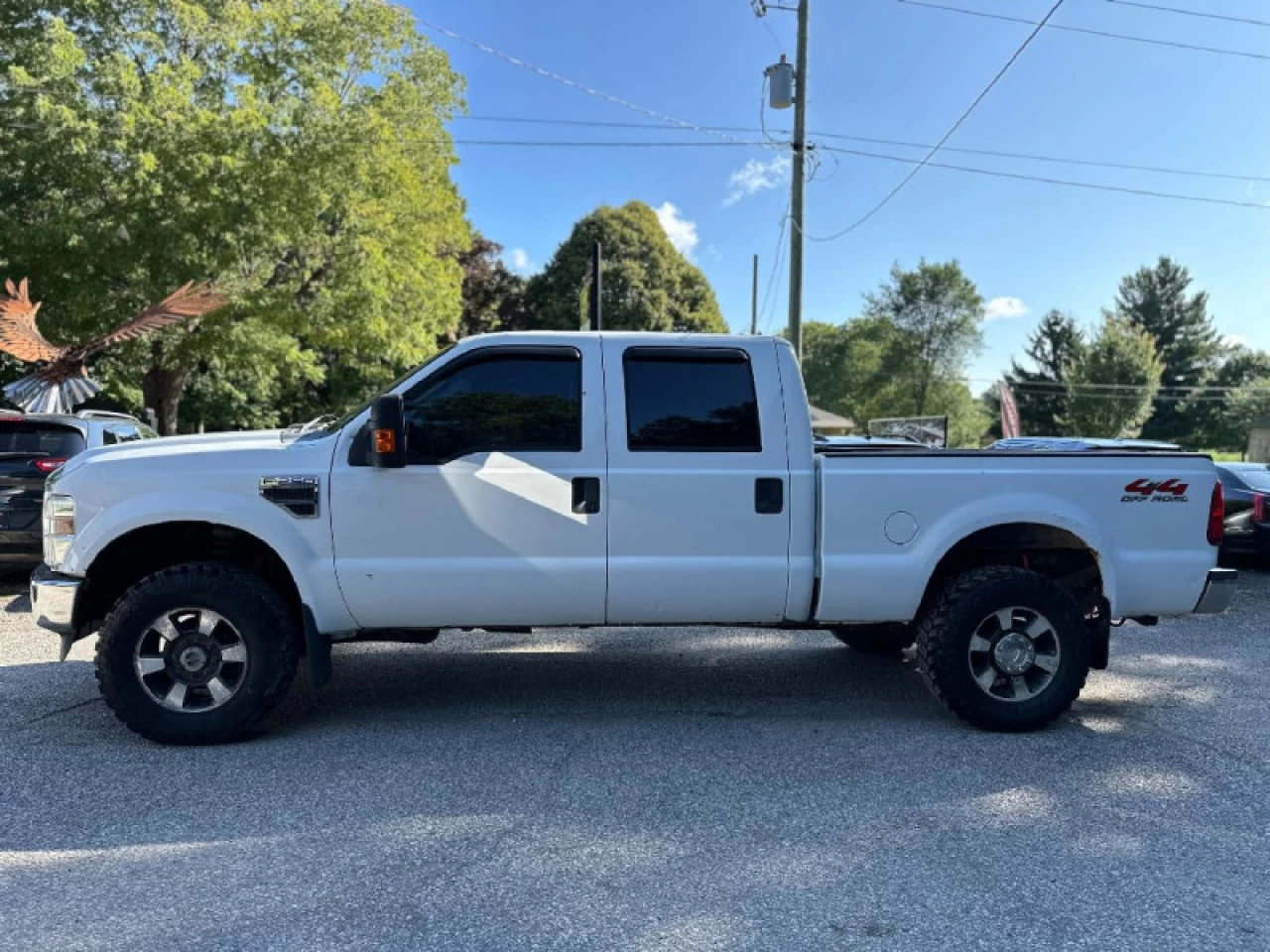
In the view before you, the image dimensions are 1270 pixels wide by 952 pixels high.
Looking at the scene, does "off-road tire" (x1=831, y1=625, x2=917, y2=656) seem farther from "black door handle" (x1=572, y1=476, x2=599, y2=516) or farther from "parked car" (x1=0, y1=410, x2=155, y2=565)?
"parked car" (x1=0, y1=410, x2=155, y2=565)

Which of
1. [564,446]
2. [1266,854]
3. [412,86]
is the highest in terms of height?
[412,86]

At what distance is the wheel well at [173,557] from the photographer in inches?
180

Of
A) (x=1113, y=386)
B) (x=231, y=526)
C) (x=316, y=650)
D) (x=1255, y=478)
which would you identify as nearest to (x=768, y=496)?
(x=316, y=650)

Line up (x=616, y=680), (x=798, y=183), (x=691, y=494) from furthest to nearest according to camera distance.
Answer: (x=798, y=183) → (x=616, y=680) → (x=691, y=494)

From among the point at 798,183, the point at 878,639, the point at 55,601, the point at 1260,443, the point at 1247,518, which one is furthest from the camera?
the point at 1260,443

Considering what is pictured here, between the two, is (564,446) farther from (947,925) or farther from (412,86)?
(412,86)

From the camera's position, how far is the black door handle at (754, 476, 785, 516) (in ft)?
15.1

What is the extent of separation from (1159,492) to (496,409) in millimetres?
3603

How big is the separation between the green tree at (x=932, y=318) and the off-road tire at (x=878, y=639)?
4723 centimetres

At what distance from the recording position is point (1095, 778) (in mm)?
4152

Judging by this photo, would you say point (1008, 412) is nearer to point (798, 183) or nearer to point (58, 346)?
point (798, 183)

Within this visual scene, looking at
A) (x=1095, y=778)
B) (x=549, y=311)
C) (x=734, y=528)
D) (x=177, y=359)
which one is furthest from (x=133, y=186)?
(x=549, y=311)

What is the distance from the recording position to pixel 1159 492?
15.8ft

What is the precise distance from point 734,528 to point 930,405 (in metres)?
50.0
